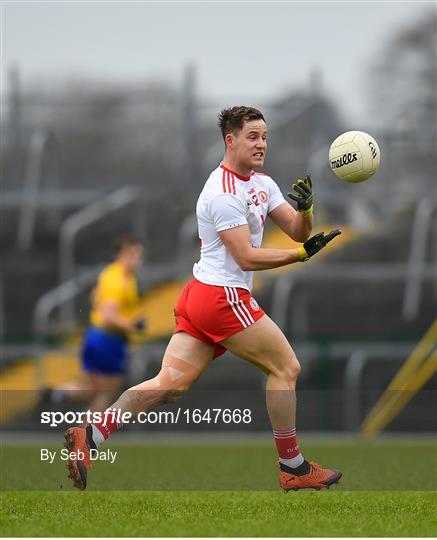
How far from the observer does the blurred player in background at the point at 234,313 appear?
7359 millimetres

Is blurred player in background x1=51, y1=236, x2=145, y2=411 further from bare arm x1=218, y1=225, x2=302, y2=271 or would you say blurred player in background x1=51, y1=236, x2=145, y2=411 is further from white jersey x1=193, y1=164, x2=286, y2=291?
bare arm x1=218, y1=225, x2=302, y2=271

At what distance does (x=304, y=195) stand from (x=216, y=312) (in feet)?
2.53

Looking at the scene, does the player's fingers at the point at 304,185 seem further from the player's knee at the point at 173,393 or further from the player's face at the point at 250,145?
the player's knee at the point at 173,393

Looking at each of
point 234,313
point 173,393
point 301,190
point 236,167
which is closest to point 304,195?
point 301,190

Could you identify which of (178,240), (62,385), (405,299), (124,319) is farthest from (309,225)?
(178,240)

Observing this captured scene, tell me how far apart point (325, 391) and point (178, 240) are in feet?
15.2

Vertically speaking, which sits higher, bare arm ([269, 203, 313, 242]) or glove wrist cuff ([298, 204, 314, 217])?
glove wrist cuff ([298, 204, 314, 217])

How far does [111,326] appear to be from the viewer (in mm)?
12703

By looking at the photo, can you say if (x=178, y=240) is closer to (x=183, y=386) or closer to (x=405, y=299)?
(x=405, y=299)

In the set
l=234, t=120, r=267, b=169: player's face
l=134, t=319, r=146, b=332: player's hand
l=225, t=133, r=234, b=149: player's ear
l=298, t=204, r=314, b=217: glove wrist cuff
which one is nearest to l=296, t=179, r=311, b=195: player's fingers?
l=298, t=204, r=314, b=217: glove wrist cuff

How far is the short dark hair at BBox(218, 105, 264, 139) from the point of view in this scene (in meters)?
7.52

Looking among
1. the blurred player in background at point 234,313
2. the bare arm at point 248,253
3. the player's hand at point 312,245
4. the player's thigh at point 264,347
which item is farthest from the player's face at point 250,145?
the player's thigh at point 264,347

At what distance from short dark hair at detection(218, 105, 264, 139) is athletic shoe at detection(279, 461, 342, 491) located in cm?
184

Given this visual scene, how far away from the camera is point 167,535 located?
5.95 metres
